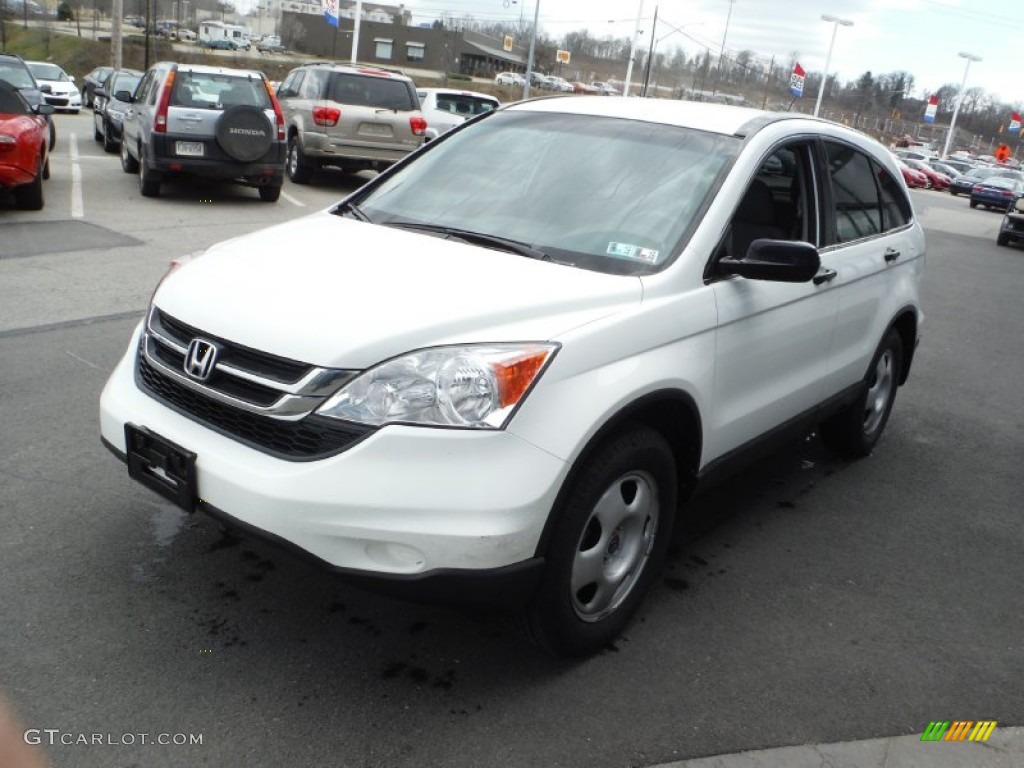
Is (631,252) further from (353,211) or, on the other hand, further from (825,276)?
(353,211)

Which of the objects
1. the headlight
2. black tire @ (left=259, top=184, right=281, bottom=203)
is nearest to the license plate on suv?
black tire @ (left=259, top=184, right=281, bottom=203)

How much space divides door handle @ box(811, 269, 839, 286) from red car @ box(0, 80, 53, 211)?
9.09 metres

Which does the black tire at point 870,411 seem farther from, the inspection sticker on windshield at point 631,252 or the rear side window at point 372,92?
the rear side window at point 372,92

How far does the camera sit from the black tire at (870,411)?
5410 millimetres

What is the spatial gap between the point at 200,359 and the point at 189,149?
414 inches

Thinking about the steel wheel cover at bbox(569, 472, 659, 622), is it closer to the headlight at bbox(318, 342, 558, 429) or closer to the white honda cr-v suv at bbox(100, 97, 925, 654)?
the white honda cr-v suv at bbox(100, 97, 925, 654)

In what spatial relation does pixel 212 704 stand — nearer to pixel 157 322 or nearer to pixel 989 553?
pixel 157 322

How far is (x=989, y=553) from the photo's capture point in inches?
Result: 182

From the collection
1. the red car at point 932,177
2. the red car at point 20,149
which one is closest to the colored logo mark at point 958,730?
the red car at point 20,149

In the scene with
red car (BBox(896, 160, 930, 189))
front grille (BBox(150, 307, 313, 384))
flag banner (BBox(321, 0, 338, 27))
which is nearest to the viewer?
front grille (BBox(150, 307, 313, 384))

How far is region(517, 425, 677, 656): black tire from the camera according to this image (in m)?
3.01

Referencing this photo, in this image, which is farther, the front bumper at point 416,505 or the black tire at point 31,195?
the black tire at point 31,195

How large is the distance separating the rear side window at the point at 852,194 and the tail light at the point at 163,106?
9.85 m

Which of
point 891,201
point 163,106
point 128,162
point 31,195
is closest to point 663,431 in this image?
point 891,201
